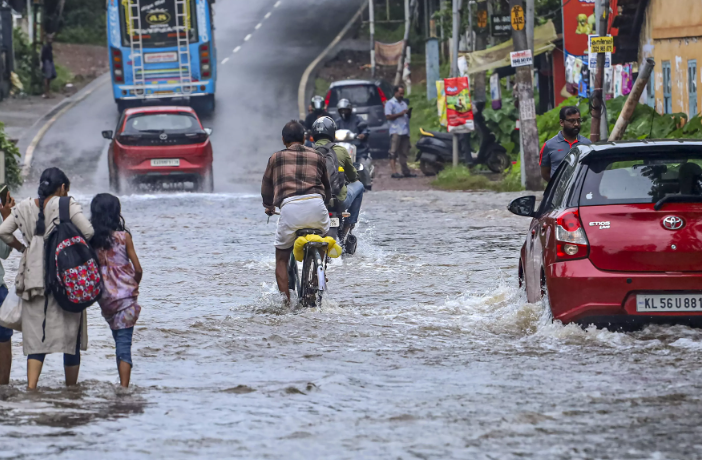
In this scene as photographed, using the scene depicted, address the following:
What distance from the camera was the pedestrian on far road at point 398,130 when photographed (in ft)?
89.7

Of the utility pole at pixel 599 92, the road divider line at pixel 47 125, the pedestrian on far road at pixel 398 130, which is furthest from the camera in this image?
the road divider line at pixel 47 125

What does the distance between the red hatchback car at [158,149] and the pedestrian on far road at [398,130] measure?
5199 mm

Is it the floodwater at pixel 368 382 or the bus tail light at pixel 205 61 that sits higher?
the bus tail light at pixel 205 61

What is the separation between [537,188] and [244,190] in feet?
19.5

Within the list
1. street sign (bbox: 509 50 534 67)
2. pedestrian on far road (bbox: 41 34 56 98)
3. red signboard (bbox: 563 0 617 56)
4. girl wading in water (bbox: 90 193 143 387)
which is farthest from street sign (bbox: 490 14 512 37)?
girl wading in water (bbox: 90 193 143 387)

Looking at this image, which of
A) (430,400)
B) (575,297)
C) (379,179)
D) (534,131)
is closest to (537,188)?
(534,131)

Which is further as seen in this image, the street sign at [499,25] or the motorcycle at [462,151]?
the street sign at [499,25]

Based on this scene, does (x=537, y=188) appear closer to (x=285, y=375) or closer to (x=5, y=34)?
(x=285, y=375)

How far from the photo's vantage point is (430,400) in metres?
6.80

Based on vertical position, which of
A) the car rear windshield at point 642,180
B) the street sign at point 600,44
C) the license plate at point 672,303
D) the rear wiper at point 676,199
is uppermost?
the street sign at point 600,44

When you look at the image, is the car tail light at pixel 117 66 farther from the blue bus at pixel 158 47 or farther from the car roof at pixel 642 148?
the car roof at pixel 642 148

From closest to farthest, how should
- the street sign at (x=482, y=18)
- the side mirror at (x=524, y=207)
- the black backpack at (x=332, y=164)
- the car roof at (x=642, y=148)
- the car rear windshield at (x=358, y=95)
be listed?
the car roof at (x=642, y=148), the side mirror at (x=524, y=207), the black backpack at (x=332, y=164), the car rear windshield at (x=358, y=95), the street sign at (x=482, y=18)

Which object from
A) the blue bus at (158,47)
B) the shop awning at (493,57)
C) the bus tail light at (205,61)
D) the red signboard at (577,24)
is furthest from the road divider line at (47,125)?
the red signboard at (577,24)

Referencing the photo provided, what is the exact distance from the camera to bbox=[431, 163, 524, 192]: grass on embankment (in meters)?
24.3
